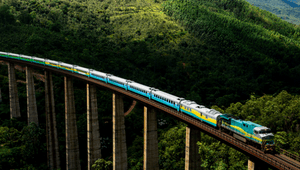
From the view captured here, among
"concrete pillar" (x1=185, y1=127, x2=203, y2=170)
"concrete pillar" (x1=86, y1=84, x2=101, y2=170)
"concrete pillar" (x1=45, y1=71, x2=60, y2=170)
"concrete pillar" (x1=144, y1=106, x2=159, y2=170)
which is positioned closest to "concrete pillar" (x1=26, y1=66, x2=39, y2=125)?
"concrete pillar" (x1=45, y1=71, x2=60, y2=170)

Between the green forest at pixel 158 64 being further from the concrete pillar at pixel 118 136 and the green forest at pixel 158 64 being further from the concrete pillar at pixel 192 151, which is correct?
the concrete pillar at pixel 192 151

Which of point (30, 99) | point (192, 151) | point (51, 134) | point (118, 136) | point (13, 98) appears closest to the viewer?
point (192, 151)

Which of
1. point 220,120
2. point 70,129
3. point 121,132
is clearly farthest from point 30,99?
point 220,120

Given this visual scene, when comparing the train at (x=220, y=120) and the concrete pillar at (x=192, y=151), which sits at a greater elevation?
the train at (x=220, y=120)

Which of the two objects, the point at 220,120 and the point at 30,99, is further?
the point at 30,99

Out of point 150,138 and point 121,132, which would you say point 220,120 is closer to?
point 150,138

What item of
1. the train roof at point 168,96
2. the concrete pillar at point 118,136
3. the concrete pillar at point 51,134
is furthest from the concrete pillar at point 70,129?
the train roof at point 168,96

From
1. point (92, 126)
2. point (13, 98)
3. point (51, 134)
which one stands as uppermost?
point (92, 126)

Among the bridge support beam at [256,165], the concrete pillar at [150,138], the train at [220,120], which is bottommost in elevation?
the concrete pillar at [150,138]
